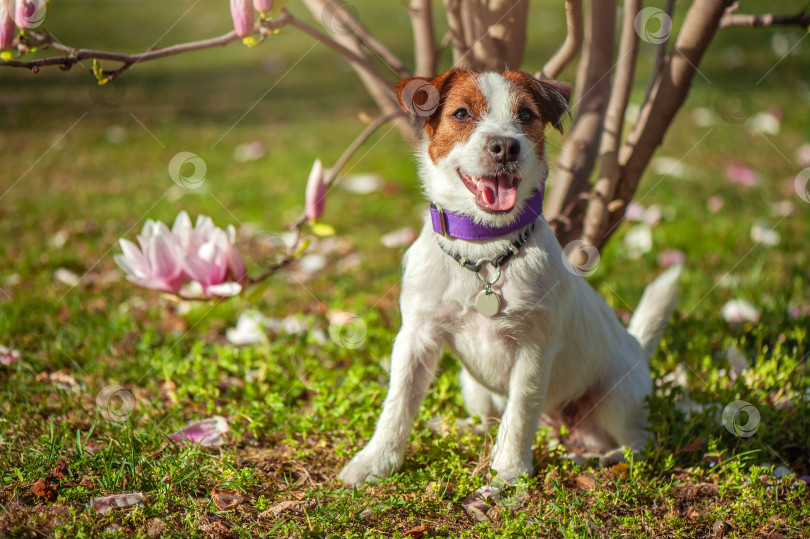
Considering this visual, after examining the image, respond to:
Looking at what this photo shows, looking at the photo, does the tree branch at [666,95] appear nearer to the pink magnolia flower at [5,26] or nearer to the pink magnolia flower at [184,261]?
the pink magnolia flower at [184,261]

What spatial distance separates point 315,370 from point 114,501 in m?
1.31

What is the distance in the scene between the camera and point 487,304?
8.06 feet

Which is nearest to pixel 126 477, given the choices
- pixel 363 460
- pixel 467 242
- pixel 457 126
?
pixel 363 460

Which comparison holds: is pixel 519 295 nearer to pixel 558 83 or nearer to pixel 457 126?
pixel 457 126

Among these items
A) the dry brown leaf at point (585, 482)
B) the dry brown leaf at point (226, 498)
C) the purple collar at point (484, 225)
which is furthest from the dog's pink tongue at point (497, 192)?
the dry brown leaf at point (226, 498)

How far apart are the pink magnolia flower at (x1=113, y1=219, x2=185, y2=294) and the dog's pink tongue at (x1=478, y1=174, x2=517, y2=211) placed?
125 cm

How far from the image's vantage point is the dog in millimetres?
2451

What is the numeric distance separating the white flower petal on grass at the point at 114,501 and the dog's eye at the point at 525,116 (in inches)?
72.4

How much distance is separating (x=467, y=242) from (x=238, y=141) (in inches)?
253

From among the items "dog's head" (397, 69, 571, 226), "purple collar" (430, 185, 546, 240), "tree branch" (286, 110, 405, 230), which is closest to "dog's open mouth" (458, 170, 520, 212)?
"dog's head" (397, 69, 571, 226)

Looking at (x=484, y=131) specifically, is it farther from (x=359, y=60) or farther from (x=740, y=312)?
(x=740, y=312)

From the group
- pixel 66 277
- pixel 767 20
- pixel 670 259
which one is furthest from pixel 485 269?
pixel 66 277

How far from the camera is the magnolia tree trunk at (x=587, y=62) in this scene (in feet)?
9.59

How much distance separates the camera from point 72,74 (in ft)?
36.2
